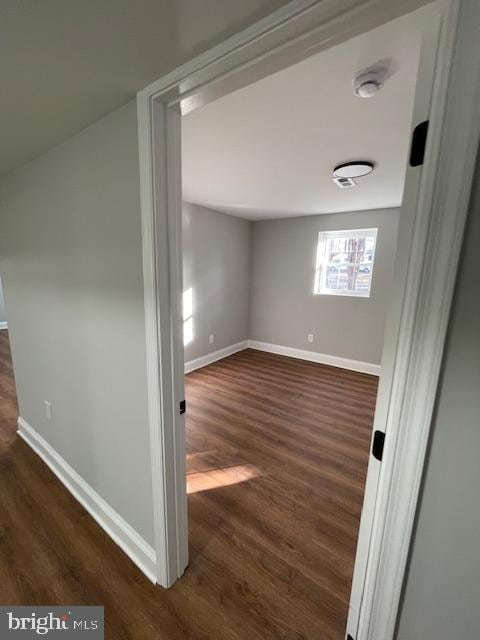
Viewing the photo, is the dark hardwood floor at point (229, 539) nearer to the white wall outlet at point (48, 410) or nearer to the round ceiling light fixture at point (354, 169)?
the white wall outlet at point (48, 410)

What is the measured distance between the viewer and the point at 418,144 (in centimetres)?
58

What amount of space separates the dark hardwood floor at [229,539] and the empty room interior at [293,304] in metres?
0.01

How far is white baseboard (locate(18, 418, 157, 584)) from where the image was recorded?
134cm

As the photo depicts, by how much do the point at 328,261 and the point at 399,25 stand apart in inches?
134

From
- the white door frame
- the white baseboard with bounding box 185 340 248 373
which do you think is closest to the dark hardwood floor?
the white door frame

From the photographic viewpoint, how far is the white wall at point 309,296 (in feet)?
12.2

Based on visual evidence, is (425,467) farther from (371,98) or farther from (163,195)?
(371,98)

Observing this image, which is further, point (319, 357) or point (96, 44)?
point (319, 357)

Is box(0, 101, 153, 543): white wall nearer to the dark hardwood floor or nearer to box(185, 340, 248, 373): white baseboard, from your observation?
the dark hardwood floor

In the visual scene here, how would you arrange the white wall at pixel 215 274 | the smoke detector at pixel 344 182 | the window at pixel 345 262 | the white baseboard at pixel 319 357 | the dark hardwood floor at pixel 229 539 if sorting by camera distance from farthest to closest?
1. the white baseboard at pixel 319 357
2. the window at pixel 345 262
3. the white wall at pixel 215 274
4. the smoke detector at pixel 344 182
5. the dark hardwood floor at pixel 229 539

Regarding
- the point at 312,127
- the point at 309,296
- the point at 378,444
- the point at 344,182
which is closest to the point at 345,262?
the point at 309,296

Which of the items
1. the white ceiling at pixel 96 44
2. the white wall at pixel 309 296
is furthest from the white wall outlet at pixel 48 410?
the white wall at pixel 309 296

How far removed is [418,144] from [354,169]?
5.67ft

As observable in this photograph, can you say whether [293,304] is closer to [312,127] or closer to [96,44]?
[312,127]
